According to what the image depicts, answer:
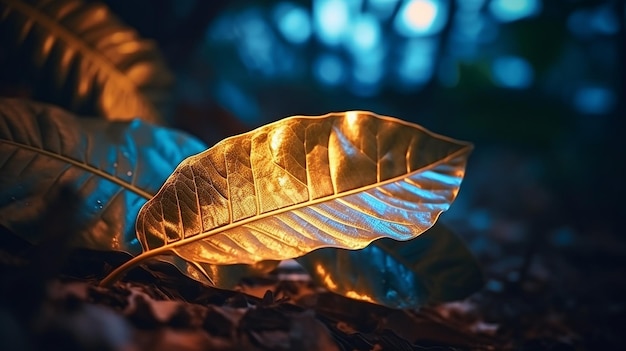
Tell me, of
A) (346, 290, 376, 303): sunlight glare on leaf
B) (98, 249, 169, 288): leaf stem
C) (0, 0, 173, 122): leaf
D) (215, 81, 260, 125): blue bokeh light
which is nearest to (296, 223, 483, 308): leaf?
(346, 290, 376, 303): sunlight glare on leaf

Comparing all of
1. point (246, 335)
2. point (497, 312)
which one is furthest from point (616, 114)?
point (246, 335)

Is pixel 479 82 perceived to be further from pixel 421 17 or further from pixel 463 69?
pixel 421 17

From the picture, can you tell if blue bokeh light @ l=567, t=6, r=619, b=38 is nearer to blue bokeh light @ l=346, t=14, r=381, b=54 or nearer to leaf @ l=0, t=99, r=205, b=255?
blue bokeh light @ l=346, t=14, r=381, b=54

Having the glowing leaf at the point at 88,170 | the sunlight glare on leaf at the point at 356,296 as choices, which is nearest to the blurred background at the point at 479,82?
the glowing leaf at the point at 88,170

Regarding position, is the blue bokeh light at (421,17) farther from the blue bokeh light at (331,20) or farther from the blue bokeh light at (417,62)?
the blue bokeh light at (331,20)

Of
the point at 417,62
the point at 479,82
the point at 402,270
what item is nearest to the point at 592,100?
the point at 479,82
